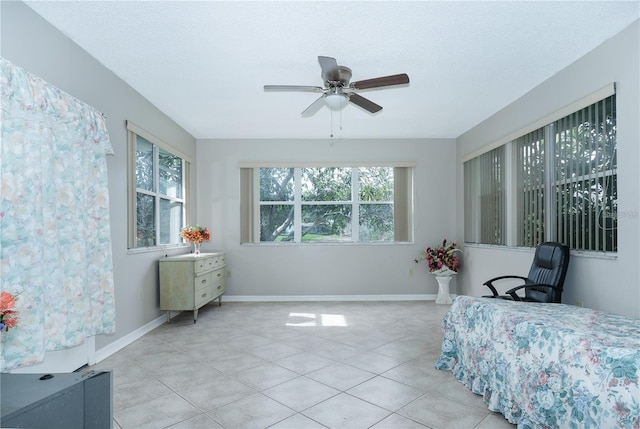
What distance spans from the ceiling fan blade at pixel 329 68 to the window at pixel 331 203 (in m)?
3.17

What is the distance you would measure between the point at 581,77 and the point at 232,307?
4.87 meters

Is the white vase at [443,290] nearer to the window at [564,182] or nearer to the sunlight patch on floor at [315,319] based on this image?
the window at [564,182]

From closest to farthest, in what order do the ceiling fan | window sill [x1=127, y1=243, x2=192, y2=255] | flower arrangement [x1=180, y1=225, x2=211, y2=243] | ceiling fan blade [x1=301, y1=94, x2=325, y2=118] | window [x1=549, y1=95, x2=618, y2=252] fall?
the ceiling fan, window [x1=549, y1=95, x2=618, y2=252], ceiling fan blade [x1=301, y1=94, x2=325, y2=118], window sill [x1=127, y1=243, x2=192, y2=255], flower arrangement [x1=180, y1=225, x2=211, y2=243]

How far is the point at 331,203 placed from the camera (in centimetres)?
612

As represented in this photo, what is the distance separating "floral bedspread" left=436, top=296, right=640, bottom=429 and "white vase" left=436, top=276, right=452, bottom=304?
2.89m

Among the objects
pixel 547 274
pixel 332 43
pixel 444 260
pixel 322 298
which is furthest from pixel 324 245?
pixel 332 43

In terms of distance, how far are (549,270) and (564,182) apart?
0.81 metres

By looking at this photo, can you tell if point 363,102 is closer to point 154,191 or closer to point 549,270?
point 549,270

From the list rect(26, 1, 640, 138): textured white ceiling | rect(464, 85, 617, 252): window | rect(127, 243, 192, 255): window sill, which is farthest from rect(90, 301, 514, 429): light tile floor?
rect(26, 1, 640, 138): textured white ceiling

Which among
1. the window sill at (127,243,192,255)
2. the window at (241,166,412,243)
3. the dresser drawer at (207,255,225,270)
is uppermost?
the window at (241,166,412,243)

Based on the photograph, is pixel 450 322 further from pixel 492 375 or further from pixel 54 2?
pixel 54 2

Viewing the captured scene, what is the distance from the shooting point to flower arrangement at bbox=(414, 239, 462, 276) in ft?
18.3

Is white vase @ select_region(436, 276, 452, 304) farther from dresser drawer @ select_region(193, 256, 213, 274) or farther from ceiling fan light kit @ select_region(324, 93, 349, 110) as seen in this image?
ceiling fan light kit @ select_region(324, 93, 349, 110)

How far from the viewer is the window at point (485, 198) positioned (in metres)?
4.61
